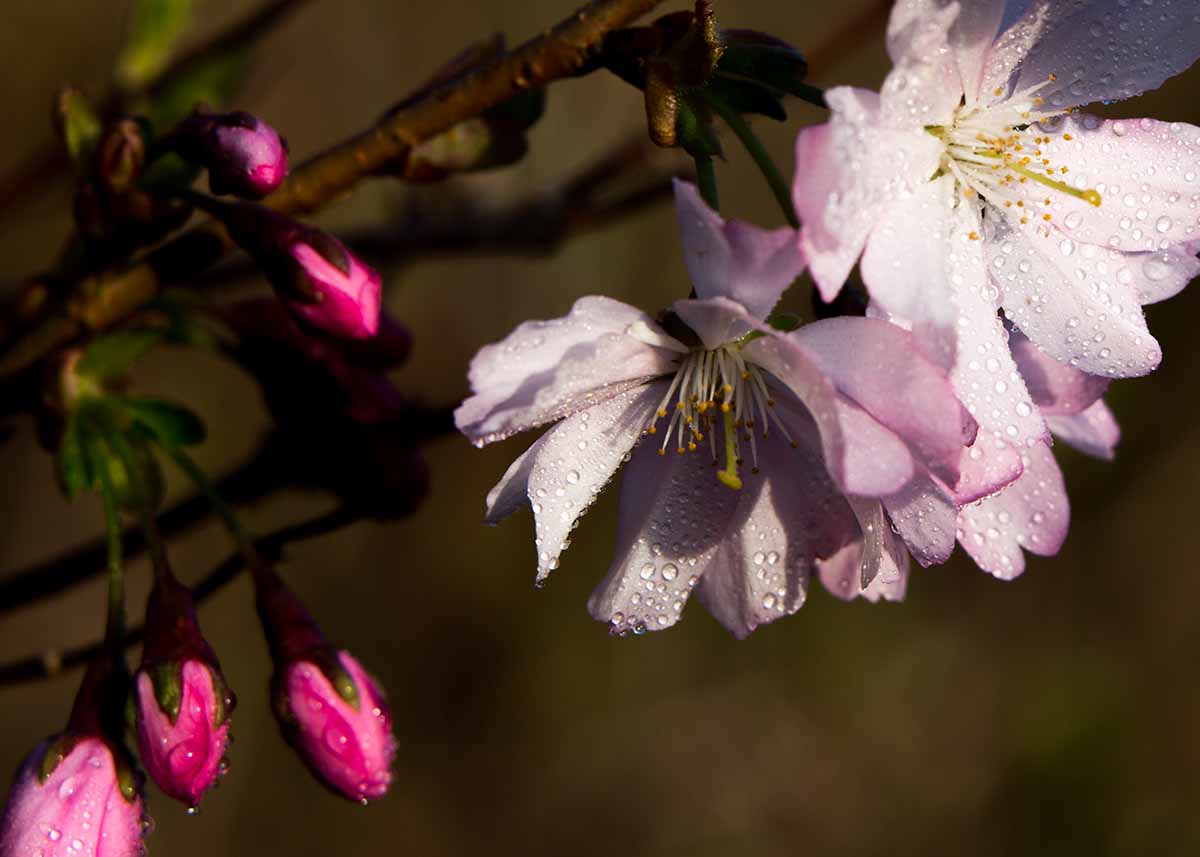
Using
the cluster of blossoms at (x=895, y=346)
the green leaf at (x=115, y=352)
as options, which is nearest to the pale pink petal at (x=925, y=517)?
the cluster of blossoms at (x=895, y=346)

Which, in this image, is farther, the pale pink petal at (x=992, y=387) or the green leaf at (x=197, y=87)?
the green leaf at (x=197, y=87)

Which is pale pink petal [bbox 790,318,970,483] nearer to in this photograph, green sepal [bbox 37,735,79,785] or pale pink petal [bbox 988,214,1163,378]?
pale pink petal [bbox 988,214,1163,378]

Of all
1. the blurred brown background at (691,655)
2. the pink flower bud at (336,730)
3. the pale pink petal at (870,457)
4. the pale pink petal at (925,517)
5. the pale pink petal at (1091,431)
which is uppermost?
the pale pink petal at (870,457)

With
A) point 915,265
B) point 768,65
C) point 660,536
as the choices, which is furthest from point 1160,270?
point 660,536

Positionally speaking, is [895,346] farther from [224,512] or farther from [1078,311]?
[224,512]

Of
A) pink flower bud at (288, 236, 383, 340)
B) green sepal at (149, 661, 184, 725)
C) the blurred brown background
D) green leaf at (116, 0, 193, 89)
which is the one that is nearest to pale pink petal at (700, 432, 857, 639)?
pink flower bud at (288, 236, 383, 340)

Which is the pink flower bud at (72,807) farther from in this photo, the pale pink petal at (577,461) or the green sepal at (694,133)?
the green sepal at (694,133)

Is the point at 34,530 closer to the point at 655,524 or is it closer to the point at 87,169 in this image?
the point at 87,169

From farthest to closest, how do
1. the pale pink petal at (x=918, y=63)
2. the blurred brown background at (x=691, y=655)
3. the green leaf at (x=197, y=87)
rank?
the blurred brown background at (x=691, y=655)
the green leaf at (x=197, y=87)
the pale pink petal at (x=918, y=63)
